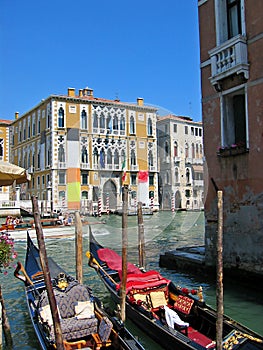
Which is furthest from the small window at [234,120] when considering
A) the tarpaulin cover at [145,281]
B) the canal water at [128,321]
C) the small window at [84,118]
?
the small window at [84,118]

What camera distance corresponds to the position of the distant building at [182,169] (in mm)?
22922

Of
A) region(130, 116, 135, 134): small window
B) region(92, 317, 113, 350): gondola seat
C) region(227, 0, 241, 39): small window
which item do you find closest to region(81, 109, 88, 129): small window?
region(130, 116, 135, 134): small window

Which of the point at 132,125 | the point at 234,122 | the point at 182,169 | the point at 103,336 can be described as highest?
the point at 132,125

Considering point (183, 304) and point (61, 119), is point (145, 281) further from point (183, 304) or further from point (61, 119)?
point (61, 119)

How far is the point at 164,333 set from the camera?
3.24m

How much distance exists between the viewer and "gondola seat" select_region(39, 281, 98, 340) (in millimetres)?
3074

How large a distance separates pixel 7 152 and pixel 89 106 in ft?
35.2

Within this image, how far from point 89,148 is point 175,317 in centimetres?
1448

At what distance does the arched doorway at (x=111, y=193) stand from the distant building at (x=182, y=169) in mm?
3676

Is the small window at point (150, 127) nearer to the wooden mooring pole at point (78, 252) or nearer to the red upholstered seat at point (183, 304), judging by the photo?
the wooden mooring pole at point (78, 252)

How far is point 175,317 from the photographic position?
3.37 m

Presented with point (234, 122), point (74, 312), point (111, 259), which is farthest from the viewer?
point (111, 259)

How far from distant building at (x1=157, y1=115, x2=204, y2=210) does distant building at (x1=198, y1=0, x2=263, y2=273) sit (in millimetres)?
16935

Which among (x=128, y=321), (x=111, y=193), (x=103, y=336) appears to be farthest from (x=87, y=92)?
(x=103, y=336)
